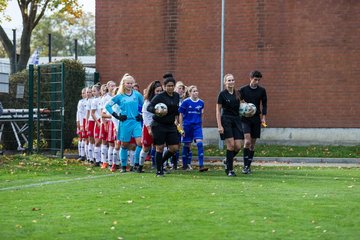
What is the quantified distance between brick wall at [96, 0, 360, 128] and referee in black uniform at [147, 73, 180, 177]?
1428cm

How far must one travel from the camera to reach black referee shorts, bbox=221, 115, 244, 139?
1875 cm

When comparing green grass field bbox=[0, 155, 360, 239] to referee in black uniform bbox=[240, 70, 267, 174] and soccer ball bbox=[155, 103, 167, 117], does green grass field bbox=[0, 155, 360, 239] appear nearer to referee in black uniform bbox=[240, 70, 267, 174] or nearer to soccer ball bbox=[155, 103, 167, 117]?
referee in black uniform bbox=[240, 70, 267, 174]

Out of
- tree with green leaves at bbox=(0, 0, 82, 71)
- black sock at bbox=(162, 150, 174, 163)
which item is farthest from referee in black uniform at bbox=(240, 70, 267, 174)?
tree with green leaves at bbox=(0, 0, 82, 71)

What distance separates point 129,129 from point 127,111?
405 millimetres

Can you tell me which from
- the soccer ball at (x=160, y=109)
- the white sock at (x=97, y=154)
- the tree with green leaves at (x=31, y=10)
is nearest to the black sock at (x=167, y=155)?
the soccer ball at (x=160, y=109)

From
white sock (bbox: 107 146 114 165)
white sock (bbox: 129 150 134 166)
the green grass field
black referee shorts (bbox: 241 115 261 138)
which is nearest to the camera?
the green grass field

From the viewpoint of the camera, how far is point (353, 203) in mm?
12664

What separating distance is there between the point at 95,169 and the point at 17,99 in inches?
468

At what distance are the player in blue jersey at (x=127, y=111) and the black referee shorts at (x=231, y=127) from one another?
6.92 feet

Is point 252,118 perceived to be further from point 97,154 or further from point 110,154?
point 97,154

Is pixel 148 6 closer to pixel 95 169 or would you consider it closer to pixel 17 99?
pixel 17 99

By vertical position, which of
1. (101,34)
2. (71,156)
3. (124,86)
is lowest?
(71,156)

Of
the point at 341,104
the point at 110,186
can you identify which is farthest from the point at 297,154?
the point at 110,186

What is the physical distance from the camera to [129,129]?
2000 centimetres
